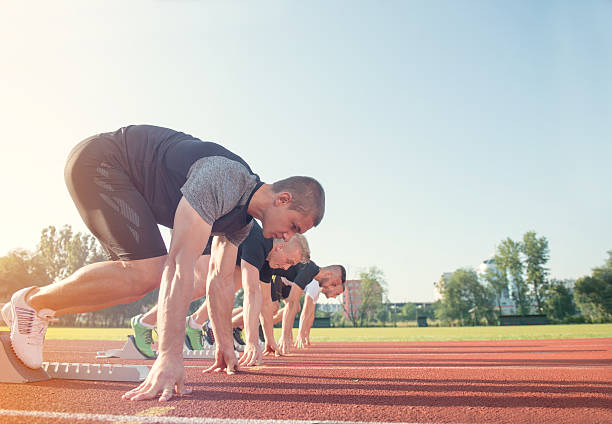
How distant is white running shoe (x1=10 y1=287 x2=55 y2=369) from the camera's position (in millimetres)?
3275

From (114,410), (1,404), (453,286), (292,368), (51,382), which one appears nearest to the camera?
(114,410)

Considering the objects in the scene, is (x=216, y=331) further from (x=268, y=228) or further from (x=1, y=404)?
(x=1, y=404)

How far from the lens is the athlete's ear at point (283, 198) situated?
3076 millimetres

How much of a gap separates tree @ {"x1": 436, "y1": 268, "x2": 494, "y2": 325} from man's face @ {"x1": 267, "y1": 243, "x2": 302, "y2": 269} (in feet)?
231

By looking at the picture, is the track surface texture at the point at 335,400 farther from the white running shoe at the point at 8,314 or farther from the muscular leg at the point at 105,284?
the muscular leg at the point at 105,284

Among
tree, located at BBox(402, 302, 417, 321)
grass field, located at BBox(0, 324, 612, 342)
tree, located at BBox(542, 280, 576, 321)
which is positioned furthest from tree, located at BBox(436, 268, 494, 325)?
grass field, located at BBox(0, 324, 612, 342)

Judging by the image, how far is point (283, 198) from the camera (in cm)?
308

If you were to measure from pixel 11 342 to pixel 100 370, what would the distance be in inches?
26.1

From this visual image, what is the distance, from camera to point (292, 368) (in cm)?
482

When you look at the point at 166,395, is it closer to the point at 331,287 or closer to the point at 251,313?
the point at 251,313

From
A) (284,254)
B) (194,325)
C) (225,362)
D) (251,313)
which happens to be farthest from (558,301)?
(225,362)

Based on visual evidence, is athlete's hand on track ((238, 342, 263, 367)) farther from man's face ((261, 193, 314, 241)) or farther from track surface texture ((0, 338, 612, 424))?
man's face ((261, 193, 314, 241))

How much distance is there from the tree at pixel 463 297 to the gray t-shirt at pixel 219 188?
73809 millimetres

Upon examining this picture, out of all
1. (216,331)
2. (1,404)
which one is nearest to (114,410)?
(1,404)
